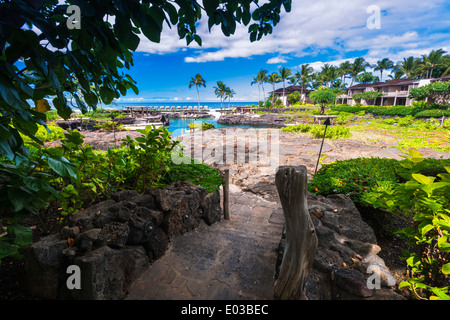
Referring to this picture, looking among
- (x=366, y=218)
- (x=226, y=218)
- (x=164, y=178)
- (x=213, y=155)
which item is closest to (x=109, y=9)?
(x=164, y=178)

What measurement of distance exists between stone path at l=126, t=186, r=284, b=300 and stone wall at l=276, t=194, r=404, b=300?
0.34 metres

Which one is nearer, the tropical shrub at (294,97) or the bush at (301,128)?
the bush at (301,128)

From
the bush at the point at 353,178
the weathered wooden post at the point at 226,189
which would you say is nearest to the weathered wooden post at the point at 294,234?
the weathered wooden post at the point at 226,189

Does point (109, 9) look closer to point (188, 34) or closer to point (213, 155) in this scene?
point (188, 34)

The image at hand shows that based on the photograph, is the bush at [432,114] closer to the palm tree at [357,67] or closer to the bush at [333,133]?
the bush at [333,133]

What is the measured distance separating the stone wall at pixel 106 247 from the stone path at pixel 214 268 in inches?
6.8

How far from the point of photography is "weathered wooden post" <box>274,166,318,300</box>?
1.65 m

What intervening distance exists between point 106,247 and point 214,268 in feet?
3.90

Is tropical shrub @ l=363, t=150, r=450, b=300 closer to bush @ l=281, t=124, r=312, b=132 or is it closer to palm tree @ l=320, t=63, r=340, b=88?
bush @ l=281, t=124, r=312, b=132

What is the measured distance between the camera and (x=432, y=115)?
22.8 m

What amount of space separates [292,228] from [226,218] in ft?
8.20

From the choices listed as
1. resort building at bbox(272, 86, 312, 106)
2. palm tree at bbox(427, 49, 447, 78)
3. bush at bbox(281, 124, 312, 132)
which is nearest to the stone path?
bush at bbox(281, 124, 312, 132)

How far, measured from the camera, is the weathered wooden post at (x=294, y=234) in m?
1.65

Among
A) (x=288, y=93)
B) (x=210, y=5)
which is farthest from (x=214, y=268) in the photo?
(x=288, y=93)
